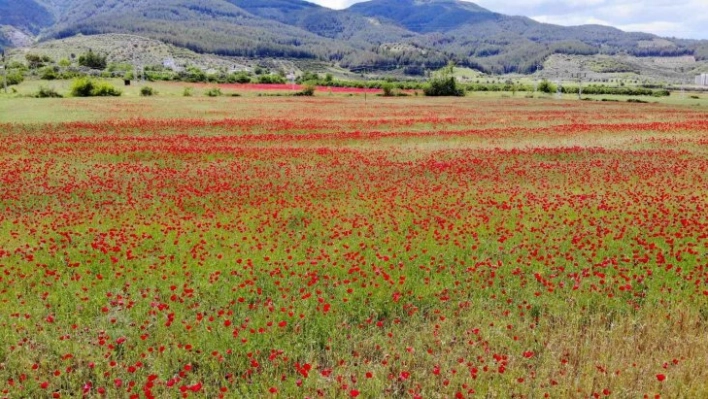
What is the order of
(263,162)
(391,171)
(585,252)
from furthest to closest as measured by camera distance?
(263,162) < (391,171) < (585,252)

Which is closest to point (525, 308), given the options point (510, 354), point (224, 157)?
point (510, 354)

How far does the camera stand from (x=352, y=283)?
32.6 ft

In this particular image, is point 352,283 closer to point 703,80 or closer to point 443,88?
point 443,88

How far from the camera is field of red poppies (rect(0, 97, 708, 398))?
7160mm

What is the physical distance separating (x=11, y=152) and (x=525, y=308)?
24862 millimetres

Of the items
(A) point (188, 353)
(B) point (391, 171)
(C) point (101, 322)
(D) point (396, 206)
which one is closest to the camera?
(A) point (188, 353)

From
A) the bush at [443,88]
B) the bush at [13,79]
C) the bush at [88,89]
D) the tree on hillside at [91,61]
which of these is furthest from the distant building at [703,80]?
the tree on hillside at [91,61]

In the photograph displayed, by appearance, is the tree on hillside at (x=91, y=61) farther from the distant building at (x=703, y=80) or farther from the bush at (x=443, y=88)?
the distant building at (x=703, y=80)

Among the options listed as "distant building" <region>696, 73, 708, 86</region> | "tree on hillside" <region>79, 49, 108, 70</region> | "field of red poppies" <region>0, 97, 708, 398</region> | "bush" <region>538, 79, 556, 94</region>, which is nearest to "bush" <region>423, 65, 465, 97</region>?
"bush" <region>538, 79, 556, 94</region>

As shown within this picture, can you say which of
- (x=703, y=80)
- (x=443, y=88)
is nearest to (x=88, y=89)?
(x=443, y=88)

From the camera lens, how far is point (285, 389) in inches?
269

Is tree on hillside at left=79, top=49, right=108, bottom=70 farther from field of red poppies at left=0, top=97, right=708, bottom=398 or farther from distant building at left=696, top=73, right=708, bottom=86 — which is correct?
distant building at left=696, top=73, right=708, bottom=86

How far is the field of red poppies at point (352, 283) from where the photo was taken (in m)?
7.16

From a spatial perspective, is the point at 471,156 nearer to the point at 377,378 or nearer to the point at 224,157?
the point at 224,157
